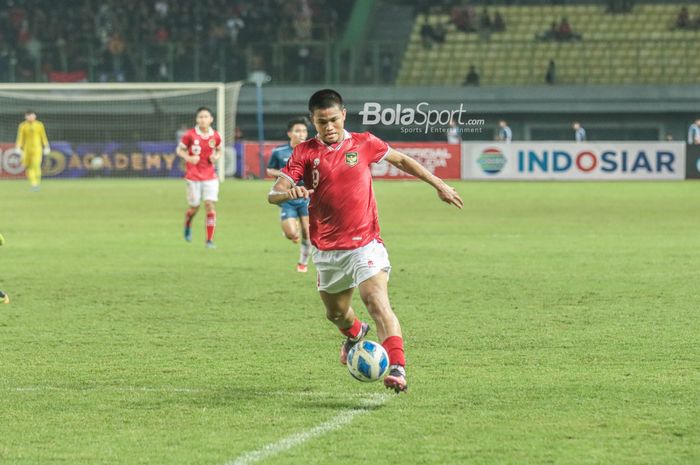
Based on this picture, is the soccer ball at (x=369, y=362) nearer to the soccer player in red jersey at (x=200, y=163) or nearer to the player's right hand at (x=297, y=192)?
the player's right hand at (x=297, y=192)

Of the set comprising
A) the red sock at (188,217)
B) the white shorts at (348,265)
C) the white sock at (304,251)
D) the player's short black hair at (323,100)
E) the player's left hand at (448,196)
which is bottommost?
the red sock at (188,217)

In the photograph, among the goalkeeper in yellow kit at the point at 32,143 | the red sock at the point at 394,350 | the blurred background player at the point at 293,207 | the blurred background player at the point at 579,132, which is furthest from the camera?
the blurred background player at the point at 579,132

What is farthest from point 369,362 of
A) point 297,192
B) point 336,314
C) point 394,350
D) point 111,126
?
point 111,126

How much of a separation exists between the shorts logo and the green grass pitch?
1.52 m

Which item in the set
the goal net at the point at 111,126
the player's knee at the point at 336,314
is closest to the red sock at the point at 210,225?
the player's knee at the point at 336,314

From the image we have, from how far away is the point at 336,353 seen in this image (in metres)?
10.1

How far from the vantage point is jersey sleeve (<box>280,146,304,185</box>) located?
8.18m

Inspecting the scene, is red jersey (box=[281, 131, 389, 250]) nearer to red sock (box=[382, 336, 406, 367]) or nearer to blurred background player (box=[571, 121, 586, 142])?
red sock (box=[382, 336, 406, 367])

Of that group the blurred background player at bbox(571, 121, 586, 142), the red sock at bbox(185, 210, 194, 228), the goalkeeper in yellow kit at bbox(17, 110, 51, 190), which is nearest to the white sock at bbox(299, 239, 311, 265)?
the red sock at bbox(185, 210, 194, 228)

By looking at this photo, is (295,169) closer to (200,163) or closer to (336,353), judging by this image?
(336,353)

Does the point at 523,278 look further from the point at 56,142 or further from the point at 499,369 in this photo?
the point at 56,142

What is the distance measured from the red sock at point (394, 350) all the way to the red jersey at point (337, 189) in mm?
669

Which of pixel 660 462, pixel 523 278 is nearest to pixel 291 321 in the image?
pixel 523 278

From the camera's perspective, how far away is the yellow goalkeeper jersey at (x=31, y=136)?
3888 cm
